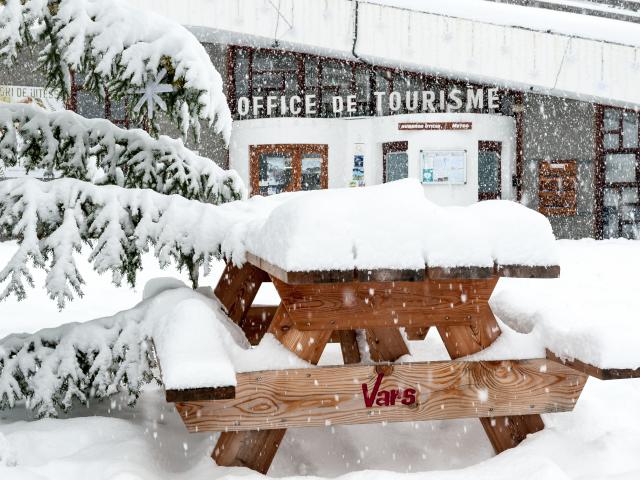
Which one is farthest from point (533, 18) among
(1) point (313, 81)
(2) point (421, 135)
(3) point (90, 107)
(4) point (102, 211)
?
(4) point (102, 211)

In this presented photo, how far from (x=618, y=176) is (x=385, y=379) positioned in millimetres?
17590

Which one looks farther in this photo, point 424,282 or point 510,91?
point 510,91

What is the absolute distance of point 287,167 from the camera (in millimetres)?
19375

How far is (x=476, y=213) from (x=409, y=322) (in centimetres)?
55

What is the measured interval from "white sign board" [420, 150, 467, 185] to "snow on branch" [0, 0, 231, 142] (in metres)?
15.1

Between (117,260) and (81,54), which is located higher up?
(81,54)

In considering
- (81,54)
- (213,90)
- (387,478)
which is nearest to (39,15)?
(81,54)

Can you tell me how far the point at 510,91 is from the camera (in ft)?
61.9

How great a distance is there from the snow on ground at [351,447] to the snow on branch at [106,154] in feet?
4.49

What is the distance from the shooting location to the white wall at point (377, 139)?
18.2m

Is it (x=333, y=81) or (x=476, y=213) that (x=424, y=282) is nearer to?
(x=476, y=213)

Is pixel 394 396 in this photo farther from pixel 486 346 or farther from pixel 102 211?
pixel 102 211

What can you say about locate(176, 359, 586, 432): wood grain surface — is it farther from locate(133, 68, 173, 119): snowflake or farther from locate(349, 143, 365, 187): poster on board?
locate(349, 143, 365, 187): poster on board

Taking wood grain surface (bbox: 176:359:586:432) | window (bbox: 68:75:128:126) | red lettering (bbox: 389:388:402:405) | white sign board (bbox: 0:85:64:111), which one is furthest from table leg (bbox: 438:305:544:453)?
white sign board (bbox: 0:85:64:111)
